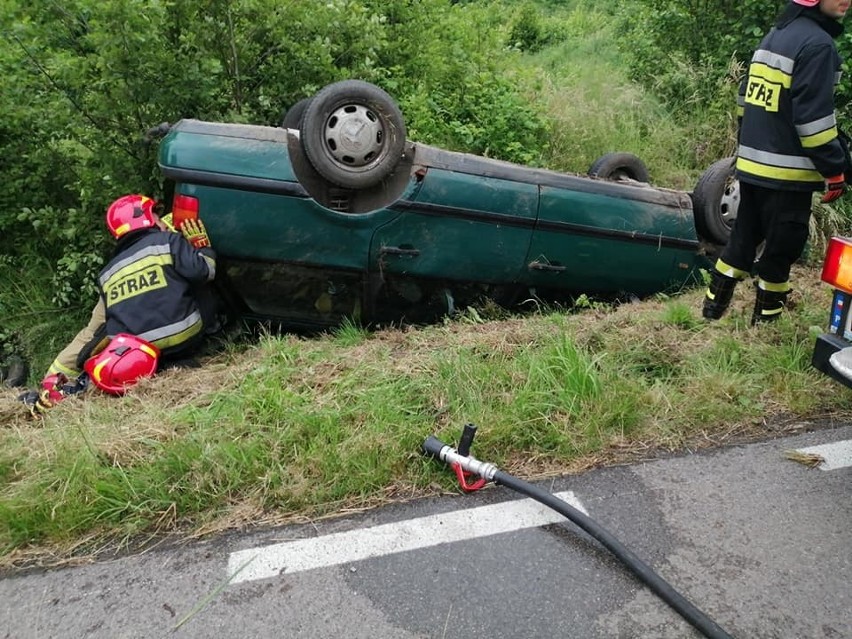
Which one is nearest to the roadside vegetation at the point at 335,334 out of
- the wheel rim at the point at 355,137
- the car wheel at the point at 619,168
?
the car wheel at the point at 619,168

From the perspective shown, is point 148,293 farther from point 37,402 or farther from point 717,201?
point 717,201

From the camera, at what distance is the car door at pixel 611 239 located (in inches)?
167

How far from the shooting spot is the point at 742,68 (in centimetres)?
659

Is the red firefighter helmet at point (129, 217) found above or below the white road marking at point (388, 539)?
above

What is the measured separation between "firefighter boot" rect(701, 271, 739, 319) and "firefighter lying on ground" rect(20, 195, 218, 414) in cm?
272

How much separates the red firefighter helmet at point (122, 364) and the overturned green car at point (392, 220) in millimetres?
639

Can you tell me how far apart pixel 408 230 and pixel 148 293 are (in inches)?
57.9

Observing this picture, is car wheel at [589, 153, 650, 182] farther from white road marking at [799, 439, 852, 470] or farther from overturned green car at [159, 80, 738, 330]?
white road marking at [799, 439, 852, 470]

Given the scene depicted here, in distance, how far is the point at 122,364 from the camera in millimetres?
3512

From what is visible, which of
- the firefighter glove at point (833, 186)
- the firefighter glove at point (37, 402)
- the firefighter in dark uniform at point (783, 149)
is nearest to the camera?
the firefighter in dark uniform at point (783, 149)

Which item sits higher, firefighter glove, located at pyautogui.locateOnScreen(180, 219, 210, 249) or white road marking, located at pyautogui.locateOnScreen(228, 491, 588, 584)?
firefighter glove, located at pyautogui.locateOnScreen(180, 219, 210, 249)

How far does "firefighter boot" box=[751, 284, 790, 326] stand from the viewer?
3.67 meters

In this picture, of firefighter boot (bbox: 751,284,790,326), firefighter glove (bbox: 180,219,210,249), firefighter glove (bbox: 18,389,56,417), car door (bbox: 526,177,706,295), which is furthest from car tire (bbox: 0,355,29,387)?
firefighter boot (bbox: 751,284,790,326)

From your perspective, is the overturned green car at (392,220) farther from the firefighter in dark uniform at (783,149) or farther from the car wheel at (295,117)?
the firefighter in dark uniform at (783,149)
